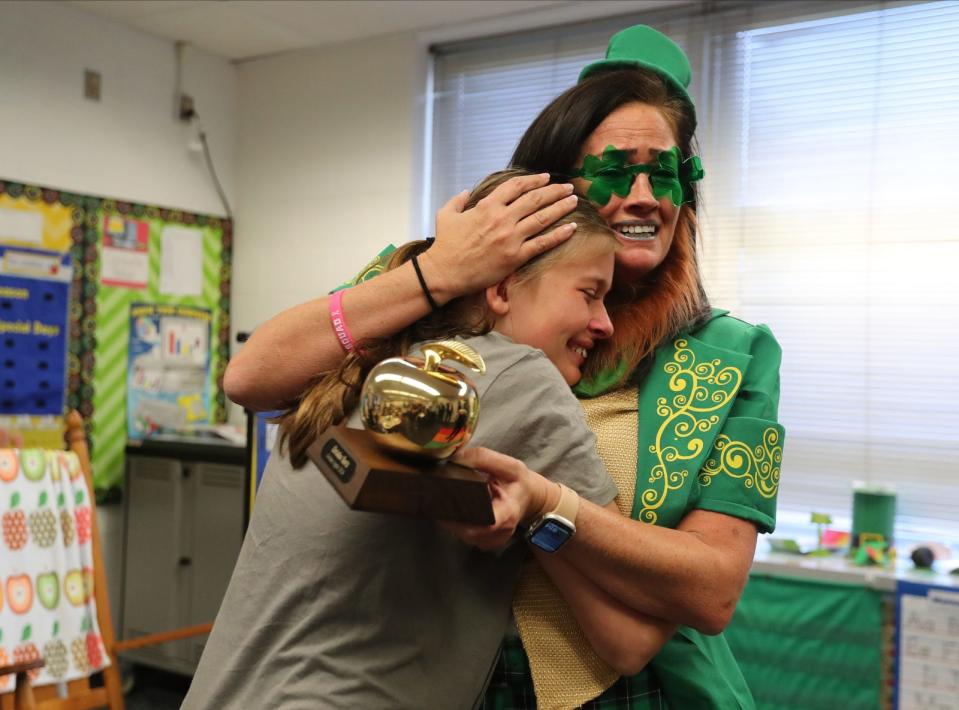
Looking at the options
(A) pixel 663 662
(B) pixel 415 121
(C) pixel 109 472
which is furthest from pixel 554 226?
(C) pixel 109 472

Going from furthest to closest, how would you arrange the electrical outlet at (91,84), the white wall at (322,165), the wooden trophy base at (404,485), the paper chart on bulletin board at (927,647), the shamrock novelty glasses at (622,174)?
the white wall at (322,165) → the electrical outlet at (91,84) → the paper chart on bulletin board at (927,647) → the shamrock novelty glasses at (622,174) → the wooden trophy base at (404,485)

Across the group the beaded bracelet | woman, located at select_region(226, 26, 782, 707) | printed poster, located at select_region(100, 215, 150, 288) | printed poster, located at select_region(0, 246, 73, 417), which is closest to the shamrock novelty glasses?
woman, located at select_region(226, 26, 782, 707)

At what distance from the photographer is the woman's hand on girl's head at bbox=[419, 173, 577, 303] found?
1.07 m

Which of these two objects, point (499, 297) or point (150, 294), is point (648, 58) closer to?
point (499, 297)

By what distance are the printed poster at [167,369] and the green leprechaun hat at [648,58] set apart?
3540 millimetres

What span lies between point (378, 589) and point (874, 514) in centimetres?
283

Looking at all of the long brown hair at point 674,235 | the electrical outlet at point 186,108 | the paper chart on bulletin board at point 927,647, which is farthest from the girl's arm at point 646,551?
the electrical outlet at point 186,108

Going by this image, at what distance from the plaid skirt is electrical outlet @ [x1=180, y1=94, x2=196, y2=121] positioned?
4.08m

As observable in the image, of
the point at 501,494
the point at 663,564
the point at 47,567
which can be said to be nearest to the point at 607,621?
the point at 663,564

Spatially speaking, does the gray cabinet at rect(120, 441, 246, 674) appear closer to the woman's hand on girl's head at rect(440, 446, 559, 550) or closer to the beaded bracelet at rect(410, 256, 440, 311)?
the beaded bracelet at rect(410, 256, 440, 311)

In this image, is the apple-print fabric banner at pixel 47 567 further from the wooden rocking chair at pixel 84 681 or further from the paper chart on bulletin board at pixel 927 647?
the paper chart on bulletin board at pixel 927 647

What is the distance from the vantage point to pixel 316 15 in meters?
4.16

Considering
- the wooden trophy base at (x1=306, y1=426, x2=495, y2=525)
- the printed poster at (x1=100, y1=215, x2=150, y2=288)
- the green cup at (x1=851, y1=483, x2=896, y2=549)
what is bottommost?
the green cup at (x1=851, y1=483, x2=896, y2=549)

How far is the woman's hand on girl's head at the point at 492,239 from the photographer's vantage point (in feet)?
3.52
